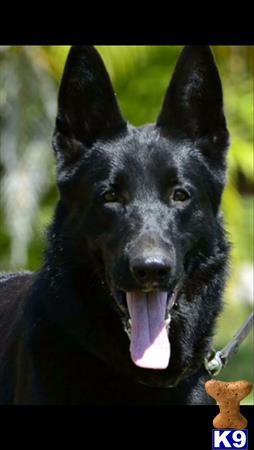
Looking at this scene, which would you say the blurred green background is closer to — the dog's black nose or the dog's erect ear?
the dog's erect ear

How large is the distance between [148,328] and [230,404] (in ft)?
1.52

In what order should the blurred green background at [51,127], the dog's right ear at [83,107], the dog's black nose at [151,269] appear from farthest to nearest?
the blurred green background at [51,127] → the dog's right ear at [83,107] → the dog's black nose at [151,269]

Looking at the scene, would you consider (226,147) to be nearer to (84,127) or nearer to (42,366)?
(84,127)

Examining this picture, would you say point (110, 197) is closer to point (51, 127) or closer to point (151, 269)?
point (151, 269)

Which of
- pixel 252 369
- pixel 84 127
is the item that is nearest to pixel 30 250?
pixel 252 369

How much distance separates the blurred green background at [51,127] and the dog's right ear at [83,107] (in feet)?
23.2

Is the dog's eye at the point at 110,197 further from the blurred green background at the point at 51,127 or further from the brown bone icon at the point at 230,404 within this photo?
the blurred green background at the point at 51,127

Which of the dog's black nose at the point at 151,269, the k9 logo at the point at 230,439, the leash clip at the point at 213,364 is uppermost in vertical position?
the dog's black nose at the point at 151,269

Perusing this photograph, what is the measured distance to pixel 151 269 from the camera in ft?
13.9

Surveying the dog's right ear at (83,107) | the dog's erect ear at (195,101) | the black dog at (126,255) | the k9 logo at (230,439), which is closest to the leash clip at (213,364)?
the black dog at (126,255)

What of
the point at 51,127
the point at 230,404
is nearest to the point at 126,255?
the point at 230,404

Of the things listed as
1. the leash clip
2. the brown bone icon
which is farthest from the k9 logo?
the leash clip

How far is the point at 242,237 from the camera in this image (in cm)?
1336

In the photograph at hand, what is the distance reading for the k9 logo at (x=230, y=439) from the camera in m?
4.22
